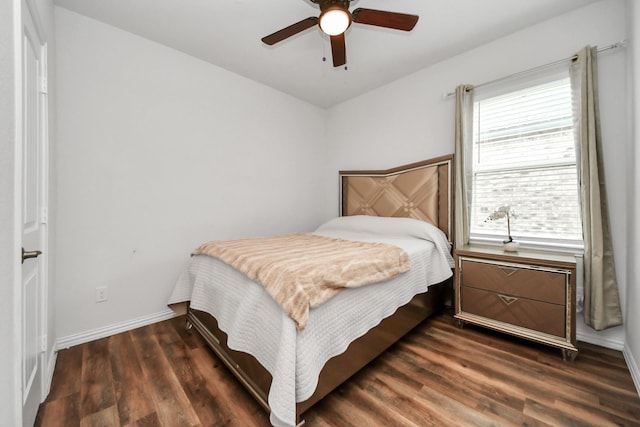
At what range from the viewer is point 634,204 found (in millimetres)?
1684

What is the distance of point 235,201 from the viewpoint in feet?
9.96

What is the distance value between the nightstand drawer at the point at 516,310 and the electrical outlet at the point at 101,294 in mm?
3097

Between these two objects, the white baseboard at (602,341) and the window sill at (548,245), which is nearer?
the white baseboard at (602,341)

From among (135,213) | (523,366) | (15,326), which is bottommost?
(523,366)

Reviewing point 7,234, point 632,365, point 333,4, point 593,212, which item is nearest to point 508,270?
point 593,212

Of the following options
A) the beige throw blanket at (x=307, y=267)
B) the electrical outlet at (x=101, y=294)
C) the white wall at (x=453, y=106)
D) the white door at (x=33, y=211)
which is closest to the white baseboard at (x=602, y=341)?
the white wall at (x=453, y=106)

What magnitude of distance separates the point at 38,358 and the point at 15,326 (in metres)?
0.87

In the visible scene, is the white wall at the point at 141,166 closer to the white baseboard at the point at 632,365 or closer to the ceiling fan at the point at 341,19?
the ceiling fan at the point at 341,19

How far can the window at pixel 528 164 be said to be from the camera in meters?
2.15

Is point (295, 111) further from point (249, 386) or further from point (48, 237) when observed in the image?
point (249, 386)

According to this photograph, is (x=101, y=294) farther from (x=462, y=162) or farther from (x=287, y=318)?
(x=462, y=162)

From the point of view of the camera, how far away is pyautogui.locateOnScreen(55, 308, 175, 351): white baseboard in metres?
2.01

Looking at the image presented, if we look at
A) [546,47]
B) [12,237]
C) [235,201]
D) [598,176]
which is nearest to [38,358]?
[12,237]

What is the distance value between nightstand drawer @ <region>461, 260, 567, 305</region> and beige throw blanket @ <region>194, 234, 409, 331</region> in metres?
0.73
